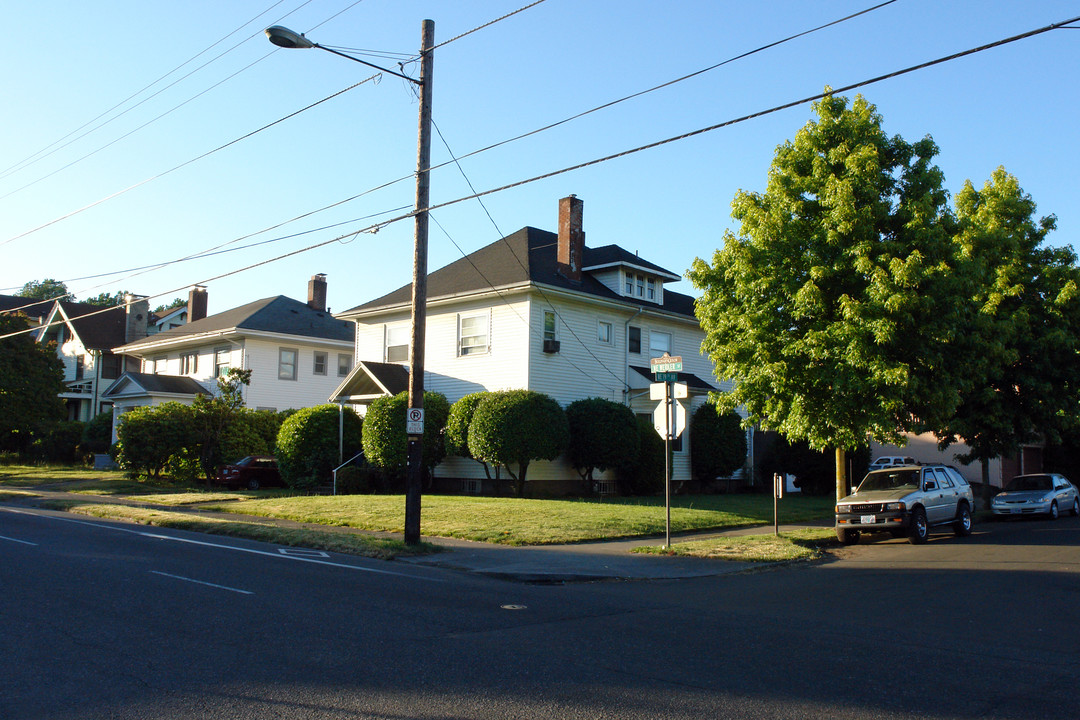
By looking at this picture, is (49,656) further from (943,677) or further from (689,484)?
(689,484)

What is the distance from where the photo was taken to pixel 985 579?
12.5 meters

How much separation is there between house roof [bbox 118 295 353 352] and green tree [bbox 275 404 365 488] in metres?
12.0

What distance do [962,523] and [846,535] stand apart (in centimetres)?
362

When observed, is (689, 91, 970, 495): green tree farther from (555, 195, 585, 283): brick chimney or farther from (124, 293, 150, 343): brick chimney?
(124, 293, 150, 343): brick chimney

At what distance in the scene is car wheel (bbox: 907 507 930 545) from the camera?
1752 centimetres

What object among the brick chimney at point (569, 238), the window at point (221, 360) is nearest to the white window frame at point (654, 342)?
the brick chimney at point (569, 238)

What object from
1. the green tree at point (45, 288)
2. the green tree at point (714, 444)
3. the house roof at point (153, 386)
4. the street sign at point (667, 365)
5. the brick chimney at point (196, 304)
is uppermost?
the green tree at point (45, 288)

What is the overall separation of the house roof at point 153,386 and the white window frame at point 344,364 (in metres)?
6.54

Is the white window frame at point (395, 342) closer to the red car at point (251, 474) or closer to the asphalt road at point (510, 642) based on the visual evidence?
the red car at point (251, 474)

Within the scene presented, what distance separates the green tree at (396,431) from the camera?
89.2ft

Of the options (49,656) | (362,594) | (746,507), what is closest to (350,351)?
(746,507)

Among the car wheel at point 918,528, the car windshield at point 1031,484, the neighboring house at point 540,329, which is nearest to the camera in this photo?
the car wheel at point 918,528

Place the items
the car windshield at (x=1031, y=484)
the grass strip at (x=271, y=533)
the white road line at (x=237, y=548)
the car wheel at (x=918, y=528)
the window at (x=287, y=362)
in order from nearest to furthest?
the white road line at (x=237, y=548) < the grass strip at (x=271, y=533) < the car wheel at (x=918, y=528) < the car windshield at (x=1031, y=484) < the window at (x=287, y=362)

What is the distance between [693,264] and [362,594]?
42.5ft
